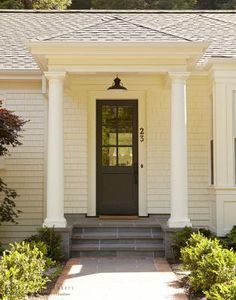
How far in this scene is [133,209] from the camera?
1199 cm

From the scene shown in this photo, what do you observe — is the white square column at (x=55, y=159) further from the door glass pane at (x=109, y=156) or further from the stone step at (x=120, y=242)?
the door glass pane at (x=109, y=156)

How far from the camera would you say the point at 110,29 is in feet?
33.8

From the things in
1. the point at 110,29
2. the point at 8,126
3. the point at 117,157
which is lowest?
the point at 117,157

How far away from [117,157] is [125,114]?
959 millimetres

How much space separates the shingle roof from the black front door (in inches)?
73.3

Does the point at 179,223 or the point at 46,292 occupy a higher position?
the point at 179,223

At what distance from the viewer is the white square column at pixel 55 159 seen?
32.0 feet

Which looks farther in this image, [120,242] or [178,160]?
[120,242]

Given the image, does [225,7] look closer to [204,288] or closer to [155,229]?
[155,229]

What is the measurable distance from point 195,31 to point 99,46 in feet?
14.9

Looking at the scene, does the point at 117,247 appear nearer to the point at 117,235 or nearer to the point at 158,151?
the point at 117,235

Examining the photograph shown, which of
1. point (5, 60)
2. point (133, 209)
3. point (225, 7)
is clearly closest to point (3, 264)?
point (133, 209)

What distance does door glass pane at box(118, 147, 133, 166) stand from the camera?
39.8ft

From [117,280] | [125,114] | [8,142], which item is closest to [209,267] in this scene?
[117,280]
